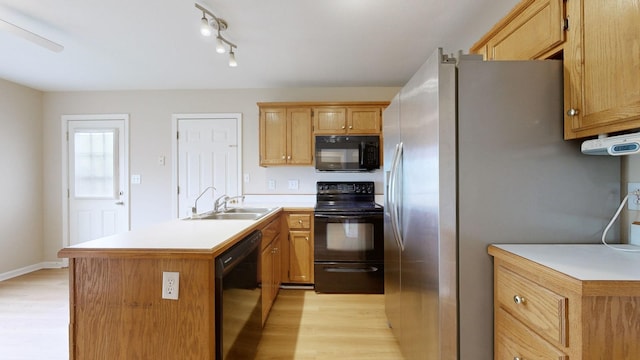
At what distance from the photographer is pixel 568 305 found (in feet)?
2.71

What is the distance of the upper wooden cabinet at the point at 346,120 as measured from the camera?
3.27 meters

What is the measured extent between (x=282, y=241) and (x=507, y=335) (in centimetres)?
217

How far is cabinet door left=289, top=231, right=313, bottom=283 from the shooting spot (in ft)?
9.67

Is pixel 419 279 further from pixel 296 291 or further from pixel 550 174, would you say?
pixel 296 291

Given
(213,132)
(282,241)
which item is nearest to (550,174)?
(282,241)

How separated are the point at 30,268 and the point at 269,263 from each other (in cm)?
356

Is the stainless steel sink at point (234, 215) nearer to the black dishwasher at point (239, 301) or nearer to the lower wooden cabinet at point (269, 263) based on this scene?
the lower wooden cabinet at point (269, 263)

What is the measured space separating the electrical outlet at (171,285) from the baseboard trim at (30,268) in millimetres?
3747

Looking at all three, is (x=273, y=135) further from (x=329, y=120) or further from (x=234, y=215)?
(x=234, y=215)

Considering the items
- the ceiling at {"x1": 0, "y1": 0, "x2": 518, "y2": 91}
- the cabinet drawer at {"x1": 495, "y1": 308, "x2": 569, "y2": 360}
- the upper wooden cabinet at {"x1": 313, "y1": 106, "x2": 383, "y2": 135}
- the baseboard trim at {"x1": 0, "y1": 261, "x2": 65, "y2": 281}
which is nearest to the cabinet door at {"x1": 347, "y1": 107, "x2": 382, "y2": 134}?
the upper wooden cabinet at {"x1": 313, "y1": 106, "x2": 383, "y2": 135}

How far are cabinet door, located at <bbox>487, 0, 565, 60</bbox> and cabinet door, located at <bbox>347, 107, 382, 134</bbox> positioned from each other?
1717mm

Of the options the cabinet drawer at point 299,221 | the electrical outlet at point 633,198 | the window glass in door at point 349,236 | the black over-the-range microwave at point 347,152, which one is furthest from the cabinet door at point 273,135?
the electrical outlet at point 633,198

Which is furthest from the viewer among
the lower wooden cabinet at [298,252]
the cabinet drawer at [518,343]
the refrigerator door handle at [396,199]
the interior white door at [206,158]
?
the interior white door at [206,158]

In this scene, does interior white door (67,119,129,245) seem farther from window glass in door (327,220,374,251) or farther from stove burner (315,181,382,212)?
window glass in door (327,220,374,251)
